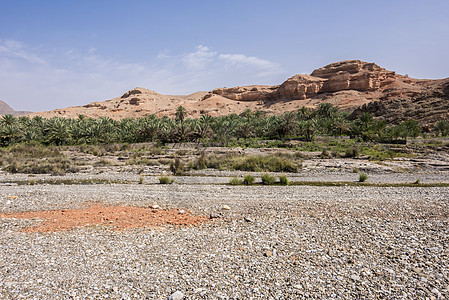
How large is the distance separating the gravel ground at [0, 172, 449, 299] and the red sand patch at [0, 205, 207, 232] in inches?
21.0

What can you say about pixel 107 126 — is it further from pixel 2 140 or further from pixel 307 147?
pixel 307 147

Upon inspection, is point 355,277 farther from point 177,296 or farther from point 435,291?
point 177,296

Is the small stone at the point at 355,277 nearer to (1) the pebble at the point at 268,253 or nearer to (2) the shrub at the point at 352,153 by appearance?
(1) the pebble at the point at 268,253

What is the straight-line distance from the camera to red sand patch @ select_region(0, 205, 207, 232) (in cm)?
829

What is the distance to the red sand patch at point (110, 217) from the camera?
8289 mm

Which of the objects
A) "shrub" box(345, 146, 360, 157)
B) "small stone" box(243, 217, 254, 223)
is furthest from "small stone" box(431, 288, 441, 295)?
"shrub" box(345, 146, 360, 157)

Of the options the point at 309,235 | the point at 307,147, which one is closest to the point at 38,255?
the point at 309,235

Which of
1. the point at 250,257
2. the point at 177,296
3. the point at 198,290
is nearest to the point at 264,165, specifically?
the point at 250,257

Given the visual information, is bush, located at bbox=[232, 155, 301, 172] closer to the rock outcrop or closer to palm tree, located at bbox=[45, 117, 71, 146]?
palm tree, located at bbox=[45, 117, 71, 146]

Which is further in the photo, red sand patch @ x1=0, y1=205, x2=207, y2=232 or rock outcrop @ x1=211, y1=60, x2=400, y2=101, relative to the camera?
rock outcrop @ x1=211, y1=60, x2=400, y2=101

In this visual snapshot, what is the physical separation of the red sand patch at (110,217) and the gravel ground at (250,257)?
21.0 inches

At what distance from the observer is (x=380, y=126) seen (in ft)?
154

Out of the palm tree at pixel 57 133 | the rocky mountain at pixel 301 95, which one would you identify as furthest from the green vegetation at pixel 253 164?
the rocky mountain at pixel 301 95

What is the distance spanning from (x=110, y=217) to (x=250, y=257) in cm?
537
